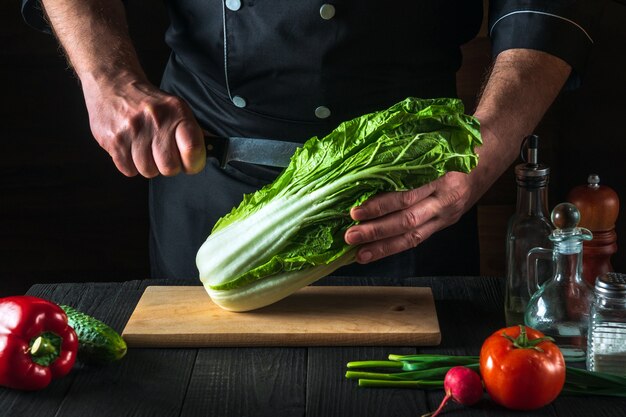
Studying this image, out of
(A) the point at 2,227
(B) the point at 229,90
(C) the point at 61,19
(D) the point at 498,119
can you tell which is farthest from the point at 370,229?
(A) the point at 2,227

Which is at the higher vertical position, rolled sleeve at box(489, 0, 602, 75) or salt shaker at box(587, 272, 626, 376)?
rolled sleeve at box(489, 0, 602, 75)

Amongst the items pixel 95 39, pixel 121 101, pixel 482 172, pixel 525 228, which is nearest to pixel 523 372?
pixel 525 228

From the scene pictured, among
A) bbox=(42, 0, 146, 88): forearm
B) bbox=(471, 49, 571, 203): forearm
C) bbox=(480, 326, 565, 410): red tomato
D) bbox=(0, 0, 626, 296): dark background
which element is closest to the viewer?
bbox=(480, 326, 565, 410): red tomato

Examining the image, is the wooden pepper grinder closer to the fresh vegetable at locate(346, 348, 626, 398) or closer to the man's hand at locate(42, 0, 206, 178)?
the fresh vegetable at locate(346, 348, 626, 398)

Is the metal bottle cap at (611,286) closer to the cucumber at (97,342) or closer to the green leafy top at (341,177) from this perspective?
the green leafy top at (341,177)

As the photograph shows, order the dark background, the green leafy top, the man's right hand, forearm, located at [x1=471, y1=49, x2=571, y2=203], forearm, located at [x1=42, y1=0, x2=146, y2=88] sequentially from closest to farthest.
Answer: the green leafy top < the man's right hand < forearm, located at [x1=471, y1=49, x2=571, y2=203] < forearm, located at [x1=42, y1=0, x2=146, y2=88] < the dark background

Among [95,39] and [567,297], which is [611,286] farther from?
[95,39]

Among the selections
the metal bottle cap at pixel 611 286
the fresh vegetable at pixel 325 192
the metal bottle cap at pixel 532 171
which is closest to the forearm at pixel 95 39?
the fresh vegetable at pixel 325 192

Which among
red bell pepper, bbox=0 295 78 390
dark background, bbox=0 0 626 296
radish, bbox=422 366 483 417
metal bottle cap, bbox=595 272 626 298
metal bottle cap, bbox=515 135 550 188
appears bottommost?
dark background, bbox=0 0 626 296

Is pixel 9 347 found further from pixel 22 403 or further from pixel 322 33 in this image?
pixel 322 33

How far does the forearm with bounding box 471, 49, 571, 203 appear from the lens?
6.72ft

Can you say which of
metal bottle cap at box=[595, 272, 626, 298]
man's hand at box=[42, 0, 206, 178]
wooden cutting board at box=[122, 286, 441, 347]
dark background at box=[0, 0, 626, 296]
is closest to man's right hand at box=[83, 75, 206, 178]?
man's hand at box=[42, 0, 206, 178]

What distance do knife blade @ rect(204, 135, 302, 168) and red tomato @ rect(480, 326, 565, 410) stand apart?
2.61 ft

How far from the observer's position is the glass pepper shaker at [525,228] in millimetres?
1808
